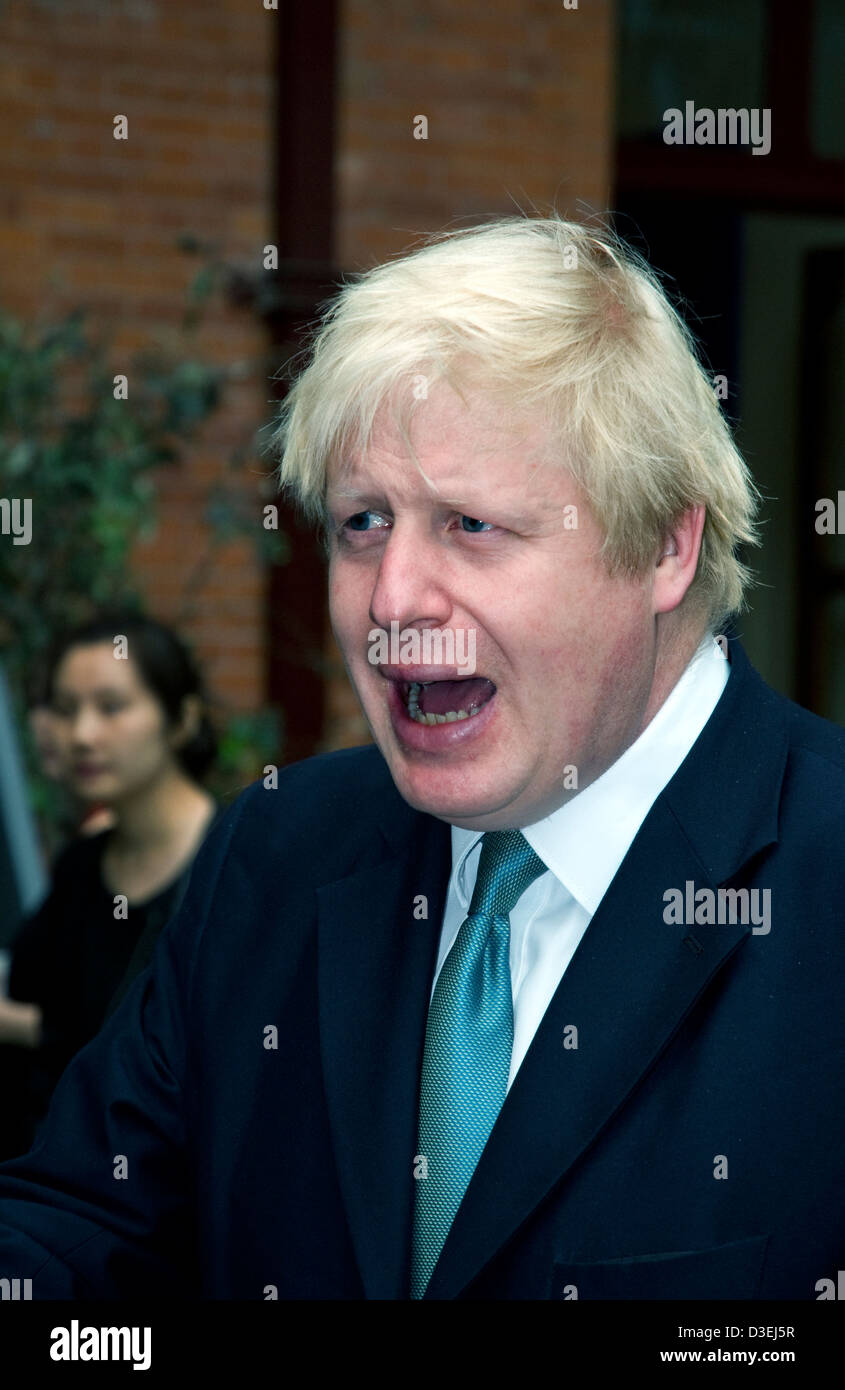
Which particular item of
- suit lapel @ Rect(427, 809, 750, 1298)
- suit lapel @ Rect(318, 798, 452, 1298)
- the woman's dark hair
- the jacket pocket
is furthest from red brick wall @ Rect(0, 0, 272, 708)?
the jacket pocket

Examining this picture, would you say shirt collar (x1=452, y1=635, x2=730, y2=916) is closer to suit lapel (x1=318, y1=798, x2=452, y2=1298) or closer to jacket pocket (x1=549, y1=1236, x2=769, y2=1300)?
suit lapel (x1=318, y1=798, x2=452, y2=1298)

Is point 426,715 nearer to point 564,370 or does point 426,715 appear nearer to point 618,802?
point 618,802

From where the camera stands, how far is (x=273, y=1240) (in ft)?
4.81

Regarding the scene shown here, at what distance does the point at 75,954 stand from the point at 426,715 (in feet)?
6.11

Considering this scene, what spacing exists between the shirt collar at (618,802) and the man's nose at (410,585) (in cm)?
22

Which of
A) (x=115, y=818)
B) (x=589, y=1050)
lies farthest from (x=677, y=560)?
(x=115, y=818)

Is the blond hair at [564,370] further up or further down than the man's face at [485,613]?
further up

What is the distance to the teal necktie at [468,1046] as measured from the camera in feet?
4.54

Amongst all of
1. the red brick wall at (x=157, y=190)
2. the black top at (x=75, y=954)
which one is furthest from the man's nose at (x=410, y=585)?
the red brick wall at (x=157, y=190)

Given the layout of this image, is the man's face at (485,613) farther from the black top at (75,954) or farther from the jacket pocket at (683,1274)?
the black top at (75,954)

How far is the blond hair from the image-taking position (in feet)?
4.41

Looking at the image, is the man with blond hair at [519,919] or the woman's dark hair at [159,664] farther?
the woman's dark hair at [159,664]
